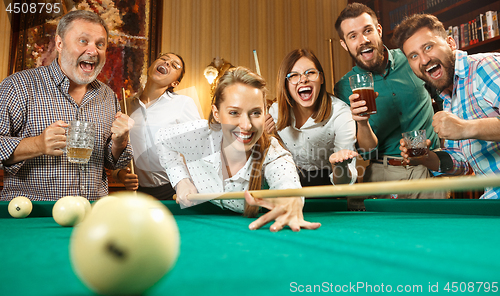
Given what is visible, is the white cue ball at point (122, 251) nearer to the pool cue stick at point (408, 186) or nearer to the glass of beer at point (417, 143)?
the pool cue stick at point (408, 186)

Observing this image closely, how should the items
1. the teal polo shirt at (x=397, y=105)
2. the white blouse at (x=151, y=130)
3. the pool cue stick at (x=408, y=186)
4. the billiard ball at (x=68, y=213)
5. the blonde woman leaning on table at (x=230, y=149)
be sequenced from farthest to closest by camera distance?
the white blouse at (x=151, y=130)
the teal polo shirt at (x=397, y=105)
the blonde woman leaning on table at (x=230, y=149)
the billiard ball at (x=68, y=213)
the pool cue stick at (x=408, y=186)

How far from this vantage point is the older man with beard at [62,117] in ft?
6.86

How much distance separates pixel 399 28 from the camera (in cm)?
241

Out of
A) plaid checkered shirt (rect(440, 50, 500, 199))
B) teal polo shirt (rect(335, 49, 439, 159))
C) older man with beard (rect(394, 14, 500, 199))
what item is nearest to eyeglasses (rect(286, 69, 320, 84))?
teal polo shirt (rect(335, 49, 439, 159))

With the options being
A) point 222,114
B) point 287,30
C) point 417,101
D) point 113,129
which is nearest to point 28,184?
point 113,129

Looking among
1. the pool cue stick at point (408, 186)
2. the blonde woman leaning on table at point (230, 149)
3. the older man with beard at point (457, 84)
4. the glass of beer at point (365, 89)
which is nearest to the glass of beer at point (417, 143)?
the older man with beard at point (457, 84)

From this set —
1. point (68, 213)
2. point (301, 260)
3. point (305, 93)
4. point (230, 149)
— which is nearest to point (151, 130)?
point (230, 149)

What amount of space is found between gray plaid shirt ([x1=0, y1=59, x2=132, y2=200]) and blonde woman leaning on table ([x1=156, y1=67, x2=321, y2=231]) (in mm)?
503

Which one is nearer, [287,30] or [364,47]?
[364,47]

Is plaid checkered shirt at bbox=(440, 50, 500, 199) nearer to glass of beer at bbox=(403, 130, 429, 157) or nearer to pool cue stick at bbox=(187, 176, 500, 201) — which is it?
glass of beer at bbox=(403, 130, 429, 157)

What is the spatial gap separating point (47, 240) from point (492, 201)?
1.79m

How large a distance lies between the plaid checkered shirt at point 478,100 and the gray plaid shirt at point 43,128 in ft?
7.41

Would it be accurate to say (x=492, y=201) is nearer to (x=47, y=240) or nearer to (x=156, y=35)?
(x=47, y=240)

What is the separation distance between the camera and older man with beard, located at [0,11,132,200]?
6.86ft
